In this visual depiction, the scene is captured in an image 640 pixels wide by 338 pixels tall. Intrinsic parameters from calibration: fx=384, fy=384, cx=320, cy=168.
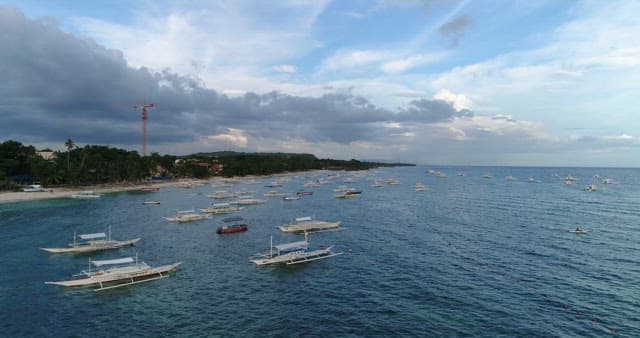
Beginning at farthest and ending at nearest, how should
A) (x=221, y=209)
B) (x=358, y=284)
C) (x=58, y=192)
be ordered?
(x=58, y=192) < (x=221, y=209) < (x=358, y=284)

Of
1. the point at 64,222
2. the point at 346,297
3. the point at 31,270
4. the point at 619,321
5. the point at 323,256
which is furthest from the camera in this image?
the point at 64,222

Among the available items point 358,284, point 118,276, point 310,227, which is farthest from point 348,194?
point 118,276

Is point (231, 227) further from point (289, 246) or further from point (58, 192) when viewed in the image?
point (58, 192)

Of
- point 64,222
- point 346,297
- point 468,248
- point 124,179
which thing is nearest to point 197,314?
point 346,297

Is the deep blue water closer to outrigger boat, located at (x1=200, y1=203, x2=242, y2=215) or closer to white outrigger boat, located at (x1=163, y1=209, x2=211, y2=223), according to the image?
white outrigger boat, located at (x1=163, y1=209, x2=211, y2=223)

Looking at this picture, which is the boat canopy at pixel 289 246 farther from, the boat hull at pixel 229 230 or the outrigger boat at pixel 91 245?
the outrigger boat at pixel 91 245

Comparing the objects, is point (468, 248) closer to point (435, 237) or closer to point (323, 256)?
point (435, 237)
